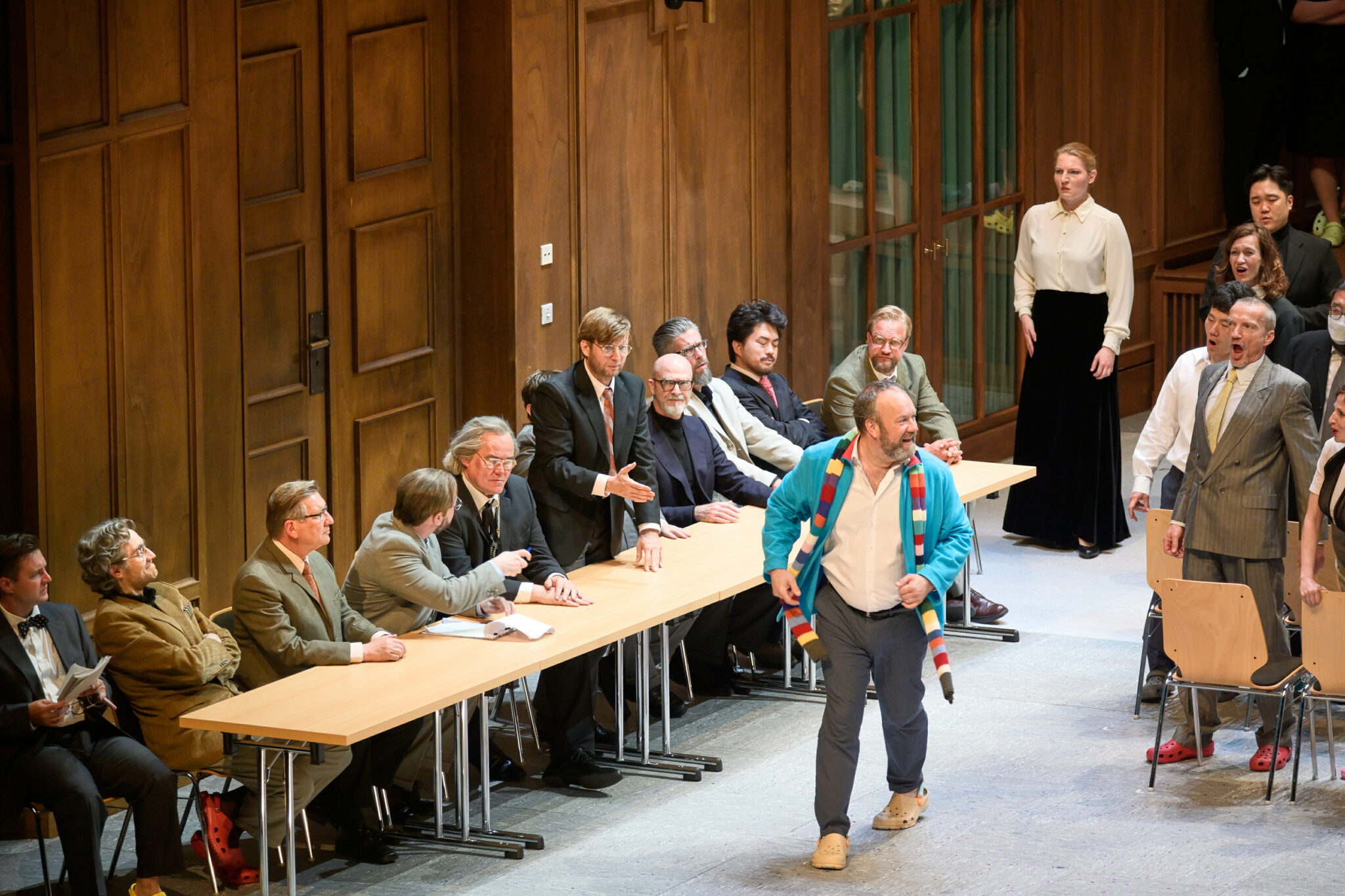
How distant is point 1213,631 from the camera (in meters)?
5.91

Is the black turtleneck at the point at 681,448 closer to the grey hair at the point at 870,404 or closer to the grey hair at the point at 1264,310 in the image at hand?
the grey hair at the point at 870,404

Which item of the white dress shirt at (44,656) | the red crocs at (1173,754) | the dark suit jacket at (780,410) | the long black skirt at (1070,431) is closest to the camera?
the white dress shirt at (44,656)

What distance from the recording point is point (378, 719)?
5.04m

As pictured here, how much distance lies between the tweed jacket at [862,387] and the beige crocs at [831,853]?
260 centimetres

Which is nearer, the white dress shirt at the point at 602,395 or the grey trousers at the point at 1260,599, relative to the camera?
the grey trousers at the point at 1260,599

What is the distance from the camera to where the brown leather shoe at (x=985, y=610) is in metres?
7.98

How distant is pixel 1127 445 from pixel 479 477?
6.02m

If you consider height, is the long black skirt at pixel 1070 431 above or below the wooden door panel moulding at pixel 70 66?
below

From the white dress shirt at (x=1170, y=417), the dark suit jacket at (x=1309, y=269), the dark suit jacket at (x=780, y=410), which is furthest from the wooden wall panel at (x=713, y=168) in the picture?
the white dress shirt at (x=1170, y=417)

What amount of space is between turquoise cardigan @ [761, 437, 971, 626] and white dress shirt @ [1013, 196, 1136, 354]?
335 cm

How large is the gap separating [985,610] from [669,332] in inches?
68.8

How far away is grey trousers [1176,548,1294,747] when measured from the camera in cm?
626

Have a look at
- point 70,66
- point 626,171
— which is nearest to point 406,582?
point 70,66

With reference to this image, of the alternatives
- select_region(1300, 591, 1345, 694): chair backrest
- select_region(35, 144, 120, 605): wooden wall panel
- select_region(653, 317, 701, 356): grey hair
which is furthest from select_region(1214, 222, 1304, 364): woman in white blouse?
select_region(35, 144, 120, 605): wooden wall panel
